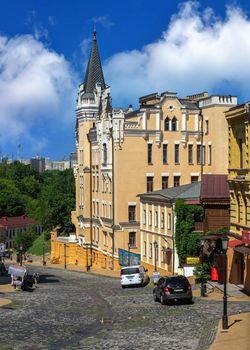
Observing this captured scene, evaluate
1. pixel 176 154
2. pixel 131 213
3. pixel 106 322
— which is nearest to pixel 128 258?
pixel 131 213

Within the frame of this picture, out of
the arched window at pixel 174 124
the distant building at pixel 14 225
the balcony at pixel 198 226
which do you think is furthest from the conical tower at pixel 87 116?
the distant building at pixel 14 225

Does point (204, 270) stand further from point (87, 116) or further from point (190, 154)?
point (87, 116)

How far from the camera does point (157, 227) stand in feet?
175

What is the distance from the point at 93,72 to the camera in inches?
2749

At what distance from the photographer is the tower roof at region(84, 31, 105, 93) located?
69.6 metres

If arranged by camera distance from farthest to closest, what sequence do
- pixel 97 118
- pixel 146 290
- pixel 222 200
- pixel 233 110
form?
pixel 97 118 → pixel 222 200 → pixel 146 290 → pixel 233 110

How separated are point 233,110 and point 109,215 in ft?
94.5

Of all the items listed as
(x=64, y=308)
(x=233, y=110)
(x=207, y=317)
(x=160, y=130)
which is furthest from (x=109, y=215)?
(x=207, y=317)

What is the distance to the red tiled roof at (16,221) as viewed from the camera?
5556 inches

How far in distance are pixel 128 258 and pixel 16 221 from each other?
8959 cm

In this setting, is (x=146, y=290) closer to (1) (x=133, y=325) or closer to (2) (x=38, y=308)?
(2) (x=38, y=308)

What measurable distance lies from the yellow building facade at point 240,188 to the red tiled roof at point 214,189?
17.5ft

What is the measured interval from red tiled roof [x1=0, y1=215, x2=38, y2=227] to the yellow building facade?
108178 millimetres

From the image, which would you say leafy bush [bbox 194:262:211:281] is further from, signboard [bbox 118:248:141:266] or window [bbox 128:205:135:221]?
window [bbox 128:205:135:221]
